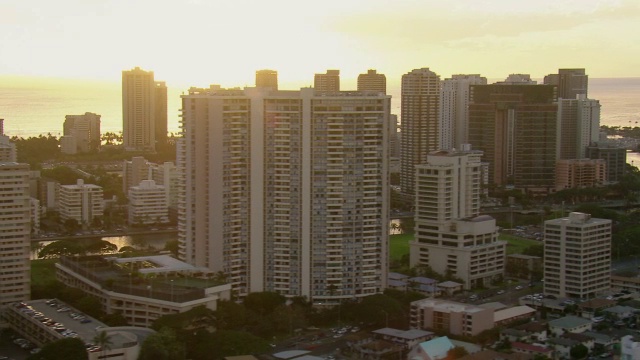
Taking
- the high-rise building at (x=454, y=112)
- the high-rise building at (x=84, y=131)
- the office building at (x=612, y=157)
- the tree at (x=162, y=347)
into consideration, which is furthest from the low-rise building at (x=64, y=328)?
the high-rise building at (x=84, y=131)

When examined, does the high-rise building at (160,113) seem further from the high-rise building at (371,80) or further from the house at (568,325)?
the house at (568,325)

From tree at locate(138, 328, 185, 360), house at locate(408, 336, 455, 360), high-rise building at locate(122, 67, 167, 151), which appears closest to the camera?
tree at locate(138, 328, 185, 360)

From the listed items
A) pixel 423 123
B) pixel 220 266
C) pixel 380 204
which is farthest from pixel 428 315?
pixel 423 123

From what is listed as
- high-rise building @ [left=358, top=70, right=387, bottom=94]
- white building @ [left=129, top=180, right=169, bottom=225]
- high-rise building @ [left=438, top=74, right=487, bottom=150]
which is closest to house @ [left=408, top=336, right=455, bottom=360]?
white building @ [left=129, top=180, right=169, bottom=225]

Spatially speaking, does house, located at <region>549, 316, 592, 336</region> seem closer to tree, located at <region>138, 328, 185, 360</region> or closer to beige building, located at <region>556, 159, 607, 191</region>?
tree, located at <region>138, 328, 185, 360</region>

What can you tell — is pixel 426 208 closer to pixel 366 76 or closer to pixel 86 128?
pixel 366 76

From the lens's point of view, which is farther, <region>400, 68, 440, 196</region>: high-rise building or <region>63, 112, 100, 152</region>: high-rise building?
<region>63, 112, 100, 152</region>: high-rise building

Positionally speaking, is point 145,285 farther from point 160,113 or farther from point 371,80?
point 160,113
